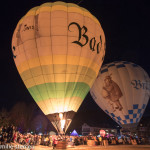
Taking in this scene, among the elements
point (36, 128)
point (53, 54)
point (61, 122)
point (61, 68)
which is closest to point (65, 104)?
point (61, 122)

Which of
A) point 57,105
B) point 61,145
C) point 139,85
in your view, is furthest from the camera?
point 139,85

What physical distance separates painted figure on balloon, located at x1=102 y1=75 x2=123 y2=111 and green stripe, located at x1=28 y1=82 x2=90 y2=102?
618cm

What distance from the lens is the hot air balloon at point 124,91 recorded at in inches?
618

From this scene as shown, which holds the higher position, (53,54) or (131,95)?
(53,54)

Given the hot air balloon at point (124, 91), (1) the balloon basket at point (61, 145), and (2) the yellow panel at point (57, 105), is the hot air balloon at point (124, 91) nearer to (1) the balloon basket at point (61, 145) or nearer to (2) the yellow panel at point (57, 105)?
(2) the yellow panel at point (57, 105)

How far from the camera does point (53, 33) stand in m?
9.99

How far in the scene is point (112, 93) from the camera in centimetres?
1602

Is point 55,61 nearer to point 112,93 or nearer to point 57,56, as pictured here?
point 57,56

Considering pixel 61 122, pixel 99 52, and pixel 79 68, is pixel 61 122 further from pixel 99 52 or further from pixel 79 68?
pixel 99 52

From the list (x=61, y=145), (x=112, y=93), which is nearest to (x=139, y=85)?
(x=112, y=93)

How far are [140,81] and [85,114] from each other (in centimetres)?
3446

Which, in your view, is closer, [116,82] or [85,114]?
[116,82]

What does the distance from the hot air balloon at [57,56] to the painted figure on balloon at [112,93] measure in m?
5.90

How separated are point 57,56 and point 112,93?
792 cm
